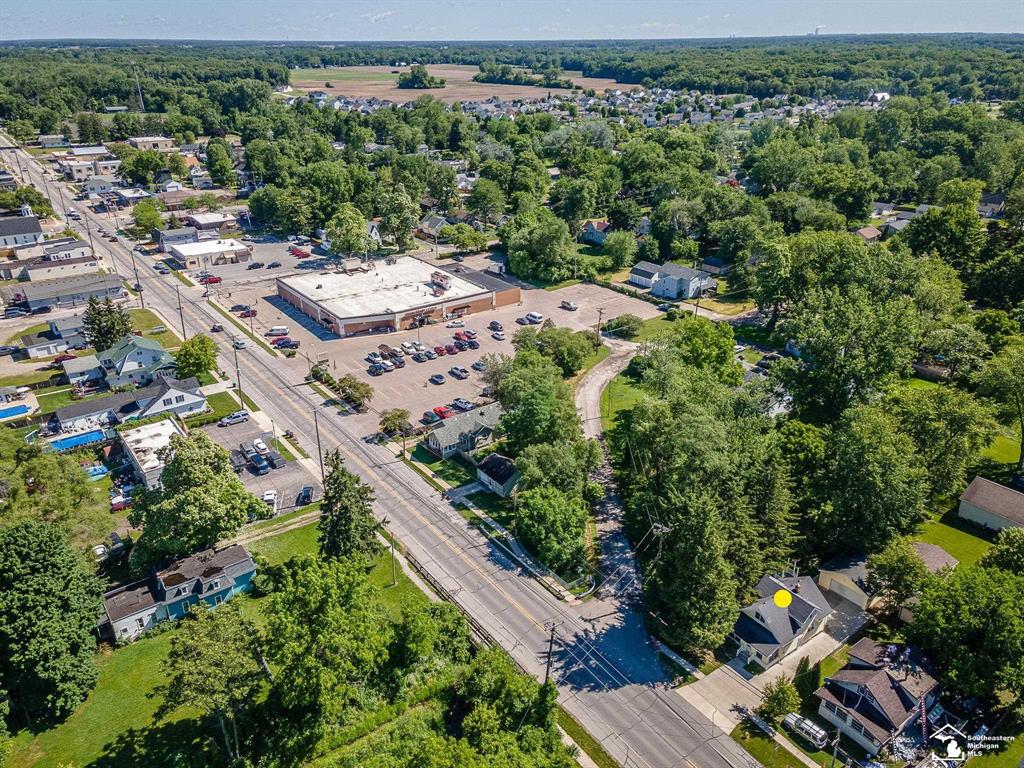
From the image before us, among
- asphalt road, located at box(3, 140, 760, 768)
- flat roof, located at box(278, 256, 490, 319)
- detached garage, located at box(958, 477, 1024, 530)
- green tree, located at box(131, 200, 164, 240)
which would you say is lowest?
asphalt road, located at box(3, 140, 760, 768)

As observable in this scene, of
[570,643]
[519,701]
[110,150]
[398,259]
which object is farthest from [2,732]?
[110,150]

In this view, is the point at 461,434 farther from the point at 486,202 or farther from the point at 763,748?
the point at 486,202

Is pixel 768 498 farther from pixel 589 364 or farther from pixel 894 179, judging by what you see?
pixel 894 179

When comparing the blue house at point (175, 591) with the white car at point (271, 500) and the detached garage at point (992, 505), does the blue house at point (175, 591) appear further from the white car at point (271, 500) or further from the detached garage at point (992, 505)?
the detached garage at point (992, 505)

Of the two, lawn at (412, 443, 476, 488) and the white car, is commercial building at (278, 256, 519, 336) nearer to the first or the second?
lawn at (412, 443, 476, 488)

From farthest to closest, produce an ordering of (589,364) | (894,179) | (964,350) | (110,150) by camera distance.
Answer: (110,150) < (894,179) < (589,364) < (964,350)

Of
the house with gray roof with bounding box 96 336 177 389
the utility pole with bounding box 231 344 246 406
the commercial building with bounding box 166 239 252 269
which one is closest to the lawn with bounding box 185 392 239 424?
the utility pole with bounding box 231 344 246 406
